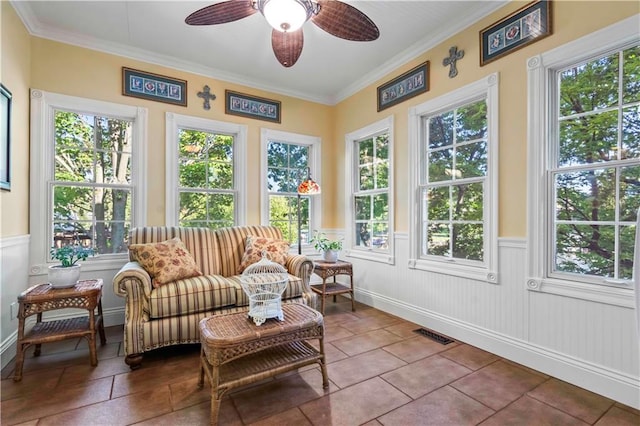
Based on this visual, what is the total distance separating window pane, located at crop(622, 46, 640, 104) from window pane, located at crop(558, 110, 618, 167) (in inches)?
4.3

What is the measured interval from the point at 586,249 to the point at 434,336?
4.64ft

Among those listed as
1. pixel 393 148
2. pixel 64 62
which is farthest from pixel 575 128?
pixel 64 62

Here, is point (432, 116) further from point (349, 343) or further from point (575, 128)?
point (349, 343)

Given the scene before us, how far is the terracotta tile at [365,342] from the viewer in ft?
8.57

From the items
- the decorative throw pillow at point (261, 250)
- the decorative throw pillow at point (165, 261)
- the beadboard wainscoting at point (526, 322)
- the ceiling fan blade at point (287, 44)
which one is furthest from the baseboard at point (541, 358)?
the ceiling fan blade at point (287, 44)

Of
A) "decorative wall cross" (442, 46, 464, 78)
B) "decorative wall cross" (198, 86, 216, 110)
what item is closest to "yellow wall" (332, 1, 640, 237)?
"decorative wall cross" (442, 46, 464, 78)

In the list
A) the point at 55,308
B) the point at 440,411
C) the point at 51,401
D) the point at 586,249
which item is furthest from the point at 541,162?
the point at 55,308

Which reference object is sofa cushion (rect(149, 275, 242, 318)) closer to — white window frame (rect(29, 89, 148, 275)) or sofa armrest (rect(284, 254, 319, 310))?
sofa armrest (rect(284, 254, 319, 310))

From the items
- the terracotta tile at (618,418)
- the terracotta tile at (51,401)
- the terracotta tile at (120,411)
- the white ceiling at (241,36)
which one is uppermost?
the white ceiling at (241,36)

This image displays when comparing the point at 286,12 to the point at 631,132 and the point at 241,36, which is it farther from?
the point at 631,132

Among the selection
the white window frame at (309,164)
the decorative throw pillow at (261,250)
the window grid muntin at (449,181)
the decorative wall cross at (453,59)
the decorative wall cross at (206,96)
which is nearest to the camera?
the window grid muntin at (449,181)

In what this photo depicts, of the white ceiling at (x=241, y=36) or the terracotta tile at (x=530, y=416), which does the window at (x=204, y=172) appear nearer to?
the white ceiling at (x=241, y=36)

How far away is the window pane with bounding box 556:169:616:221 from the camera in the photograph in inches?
80.3

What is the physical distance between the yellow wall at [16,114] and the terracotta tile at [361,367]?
269cm
